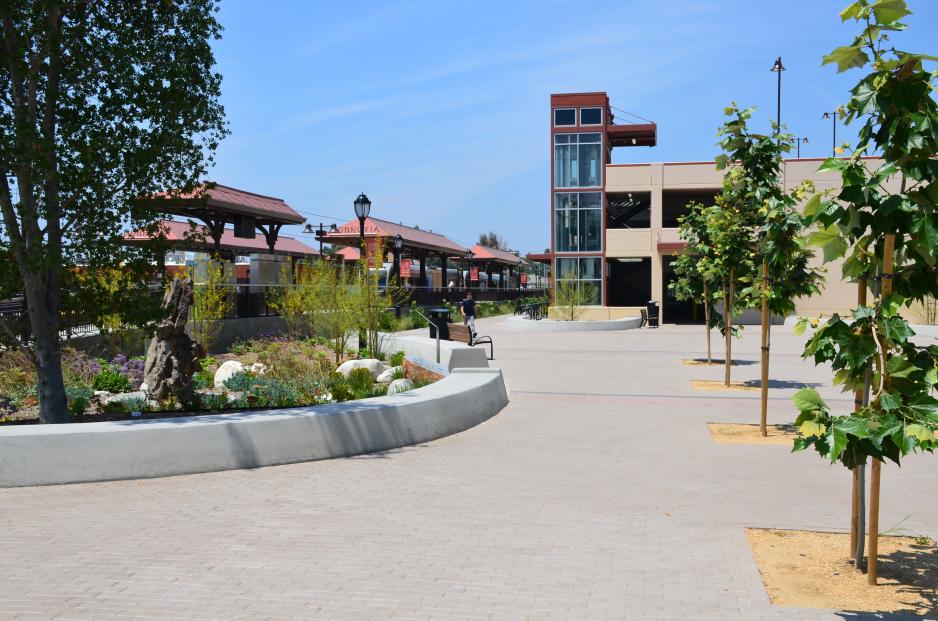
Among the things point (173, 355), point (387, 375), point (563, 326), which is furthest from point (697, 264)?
point (563, 326)

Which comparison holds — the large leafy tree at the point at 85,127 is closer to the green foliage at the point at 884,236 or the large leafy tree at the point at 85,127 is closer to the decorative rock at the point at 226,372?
the decorative rock at the point at 226,372

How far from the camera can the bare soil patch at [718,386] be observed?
1497 centimetres

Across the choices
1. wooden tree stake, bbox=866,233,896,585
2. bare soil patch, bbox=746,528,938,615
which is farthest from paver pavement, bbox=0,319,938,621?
wooden tree stake, bbox=866,233,896,585

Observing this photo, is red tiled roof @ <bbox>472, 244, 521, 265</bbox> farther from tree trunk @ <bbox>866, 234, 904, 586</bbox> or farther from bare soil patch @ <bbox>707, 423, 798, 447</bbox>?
tree trunk @ <bbox>866, 234, 904, 586</bbox>

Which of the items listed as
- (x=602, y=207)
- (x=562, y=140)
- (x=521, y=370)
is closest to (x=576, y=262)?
(x=602, y=207)

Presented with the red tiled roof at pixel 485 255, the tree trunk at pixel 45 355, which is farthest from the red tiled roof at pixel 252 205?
the red tiled roof at pixel 485 255

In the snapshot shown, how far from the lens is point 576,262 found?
152ft

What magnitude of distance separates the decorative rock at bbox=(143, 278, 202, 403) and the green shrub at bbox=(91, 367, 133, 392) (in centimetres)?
108

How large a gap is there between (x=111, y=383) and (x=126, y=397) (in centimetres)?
92

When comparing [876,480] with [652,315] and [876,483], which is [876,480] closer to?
[876,483]

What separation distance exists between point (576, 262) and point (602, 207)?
331 centimetres

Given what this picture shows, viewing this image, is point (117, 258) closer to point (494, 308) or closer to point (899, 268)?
point (899, 268)

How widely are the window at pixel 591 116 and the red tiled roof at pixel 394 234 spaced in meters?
10.0

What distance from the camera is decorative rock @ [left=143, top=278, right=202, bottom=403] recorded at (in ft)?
34.6
